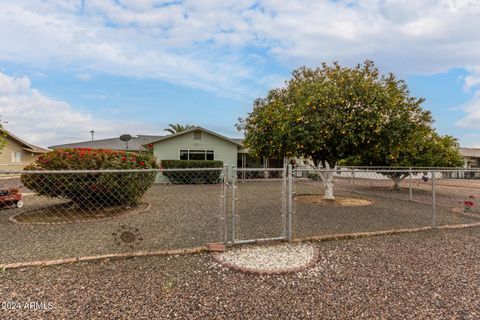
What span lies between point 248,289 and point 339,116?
6420 millimetres

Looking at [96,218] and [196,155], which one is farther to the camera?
[196,155]

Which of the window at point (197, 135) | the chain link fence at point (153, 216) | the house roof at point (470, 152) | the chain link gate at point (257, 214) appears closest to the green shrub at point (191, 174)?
the window at point (197, 135)

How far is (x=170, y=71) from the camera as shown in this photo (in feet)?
38.1

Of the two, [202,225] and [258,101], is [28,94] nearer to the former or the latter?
[258,101]

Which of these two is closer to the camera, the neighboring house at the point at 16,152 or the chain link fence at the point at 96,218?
the chain link fence at the point at 96,218

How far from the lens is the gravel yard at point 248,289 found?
2729 mm

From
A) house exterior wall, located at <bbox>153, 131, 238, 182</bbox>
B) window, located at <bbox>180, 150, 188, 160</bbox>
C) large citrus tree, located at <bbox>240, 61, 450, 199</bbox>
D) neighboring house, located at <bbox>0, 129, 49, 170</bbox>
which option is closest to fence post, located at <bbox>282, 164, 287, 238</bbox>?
large citrus tree, located at <bbox>240, 61, 450, 199</bbox>

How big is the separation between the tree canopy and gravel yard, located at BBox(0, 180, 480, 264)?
202cm

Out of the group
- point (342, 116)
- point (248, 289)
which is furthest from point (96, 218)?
point (342, 116)

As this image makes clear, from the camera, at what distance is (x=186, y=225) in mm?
6219

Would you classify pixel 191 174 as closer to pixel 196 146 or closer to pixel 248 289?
pixel 196 146

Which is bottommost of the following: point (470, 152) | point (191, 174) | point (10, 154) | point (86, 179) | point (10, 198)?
point (10, 198)

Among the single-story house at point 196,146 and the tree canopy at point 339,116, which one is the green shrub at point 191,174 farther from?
the tree canopy at point 339,116

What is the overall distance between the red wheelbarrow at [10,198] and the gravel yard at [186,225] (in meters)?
0.19
